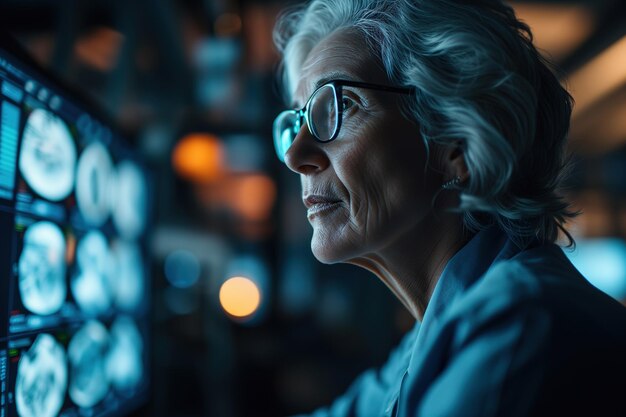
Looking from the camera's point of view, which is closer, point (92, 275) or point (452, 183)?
point (452, 183)

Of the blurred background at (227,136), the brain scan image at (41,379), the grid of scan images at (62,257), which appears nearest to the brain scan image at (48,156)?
the grid of scan images at (62,257)

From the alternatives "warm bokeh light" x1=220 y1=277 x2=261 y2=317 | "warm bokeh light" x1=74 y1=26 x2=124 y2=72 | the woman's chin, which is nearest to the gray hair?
the woman's chin

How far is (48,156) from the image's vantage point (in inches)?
36.5

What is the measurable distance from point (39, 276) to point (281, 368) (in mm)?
2591

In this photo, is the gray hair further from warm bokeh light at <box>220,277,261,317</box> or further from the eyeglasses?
warm bokeh light at <box>220,277,261,317</box>

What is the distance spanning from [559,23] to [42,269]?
139 inches

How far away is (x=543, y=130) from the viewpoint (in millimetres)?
974

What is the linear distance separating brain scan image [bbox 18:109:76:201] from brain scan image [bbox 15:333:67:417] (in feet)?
0.85

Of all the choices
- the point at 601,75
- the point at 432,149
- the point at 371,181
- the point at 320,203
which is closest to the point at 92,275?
the point at 320,203

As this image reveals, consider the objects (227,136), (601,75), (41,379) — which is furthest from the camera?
(601,75)

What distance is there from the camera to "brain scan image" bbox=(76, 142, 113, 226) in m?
1.05

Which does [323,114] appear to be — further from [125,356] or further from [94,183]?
[125,356]

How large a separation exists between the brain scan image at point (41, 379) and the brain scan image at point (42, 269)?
0.20 ft

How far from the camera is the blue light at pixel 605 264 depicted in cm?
490
